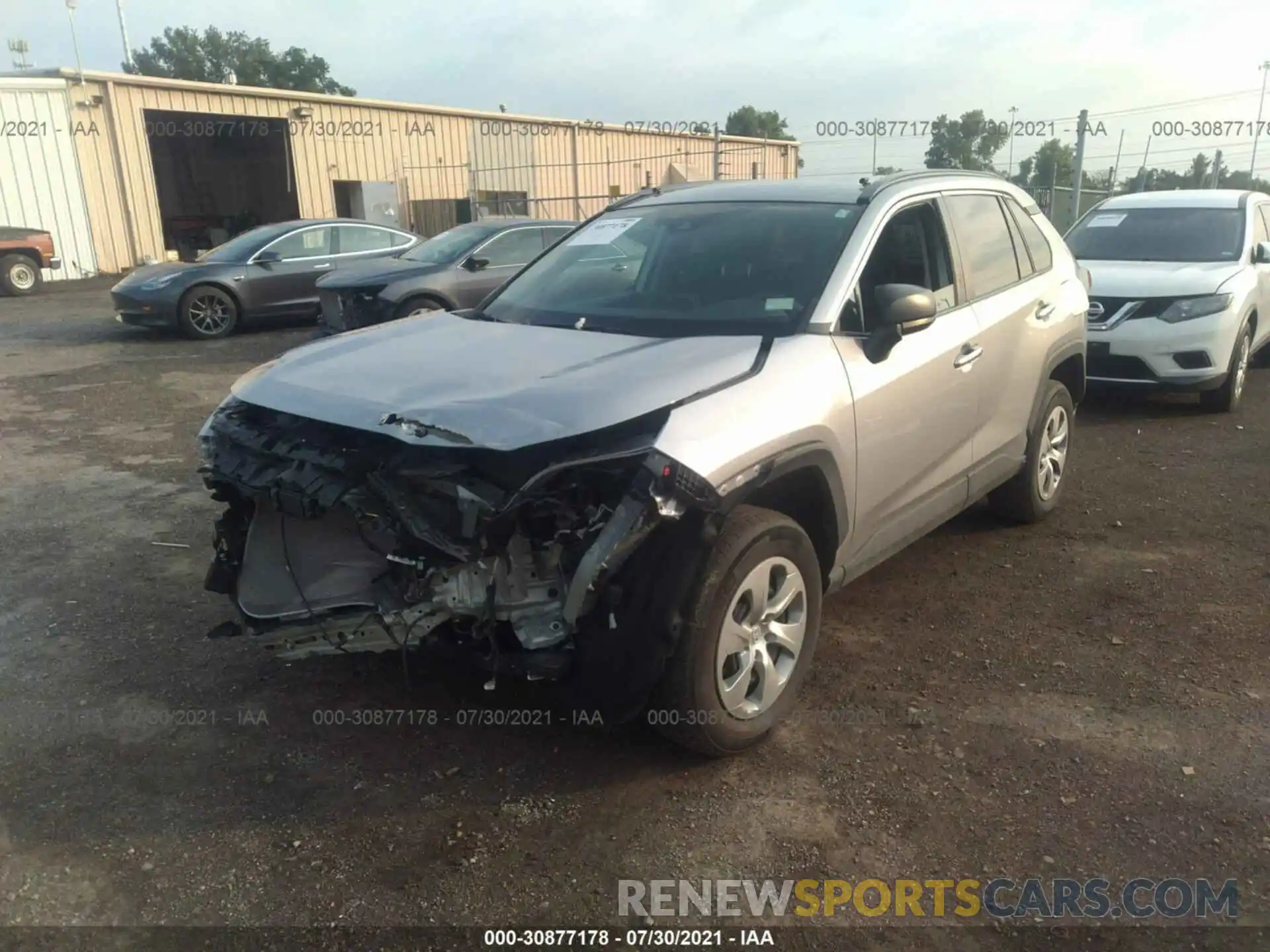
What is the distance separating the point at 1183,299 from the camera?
299 inches

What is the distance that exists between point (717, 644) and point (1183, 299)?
6555 millimetres

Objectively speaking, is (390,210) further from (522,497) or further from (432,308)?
(522,497)

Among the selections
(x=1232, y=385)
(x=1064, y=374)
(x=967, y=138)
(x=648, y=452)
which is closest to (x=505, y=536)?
(x=648, y=452)

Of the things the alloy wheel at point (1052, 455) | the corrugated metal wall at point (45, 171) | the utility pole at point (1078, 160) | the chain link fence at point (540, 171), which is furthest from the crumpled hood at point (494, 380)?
the chain link fence at point (540, 171)

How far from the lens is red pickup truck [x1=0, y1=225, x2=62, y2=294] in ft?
57.9

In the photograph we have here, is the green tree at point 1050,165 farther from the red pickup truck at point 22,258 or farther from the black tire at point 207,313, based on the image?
the red pickup truck at point 22,258

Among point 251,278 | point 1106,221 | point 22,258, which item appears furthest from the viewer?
point 22,258

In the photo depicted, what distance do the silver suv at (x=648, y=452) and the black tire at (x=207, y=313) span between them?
29.6ft

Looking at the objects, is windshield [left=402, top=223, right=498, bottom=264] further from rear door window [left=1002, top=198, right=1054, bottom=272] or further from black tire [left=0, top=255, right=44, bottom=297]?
black tire [left=0, top=255, right=44, bottom=297]

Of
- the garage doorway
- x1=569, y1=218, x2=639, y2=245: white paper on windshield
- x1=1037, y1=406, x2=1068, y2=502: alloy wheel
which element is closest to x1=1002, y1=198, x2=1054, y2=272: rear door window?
x1=1037, y1=406, x2=1068, y2=502: alloy wheel

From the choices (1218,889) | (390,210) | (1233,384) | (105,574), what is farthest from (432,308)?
(390,210)

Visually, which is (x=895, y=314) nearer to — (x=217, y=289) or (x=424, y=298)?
(x=424, y=298)

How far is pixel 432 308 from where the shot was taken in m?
10.1

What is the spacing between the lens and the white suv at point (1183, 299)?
7.54m
